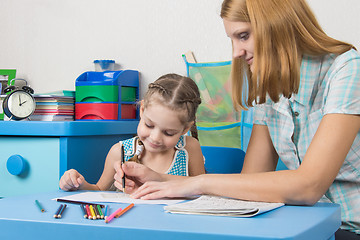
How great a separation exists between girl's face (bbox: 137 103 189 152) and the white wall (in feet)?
2.47

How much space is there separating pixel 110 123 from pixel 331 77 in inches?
39.6

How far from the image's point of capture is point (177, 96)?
1354 mm

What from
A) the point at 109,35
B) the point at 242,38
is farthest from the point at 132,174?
the point at 109,35

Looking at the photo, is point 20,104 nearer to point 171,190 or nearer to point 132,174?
point 132,174

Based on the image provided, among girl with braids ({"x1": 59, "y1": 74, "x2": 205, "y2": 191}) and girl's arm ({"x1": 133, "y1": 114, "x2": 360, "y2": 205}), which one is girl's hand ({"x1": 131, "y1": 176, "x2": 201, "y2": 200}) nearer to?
girl's arm ({"x1": 133, "y1": 114, "x2": 360, "y2": 205})

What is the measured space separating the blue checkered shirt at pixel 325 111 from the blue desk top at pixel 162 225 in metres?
0.36

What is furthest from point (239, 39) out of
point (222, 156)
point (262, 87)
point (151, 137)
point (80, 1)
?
point (80, 1)

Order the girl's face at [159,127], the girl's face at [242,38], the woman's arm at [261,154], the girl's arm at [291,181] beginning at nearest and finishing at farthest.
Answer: the girl's arm at [291,181]
the girl's face at [242,38]
the girl's face at [159,127]
the woman's arm at [261,154]

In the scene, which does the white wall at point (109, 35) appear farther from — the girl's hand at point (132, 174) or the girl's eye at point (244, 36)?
the girl's hand at point (132, 174)

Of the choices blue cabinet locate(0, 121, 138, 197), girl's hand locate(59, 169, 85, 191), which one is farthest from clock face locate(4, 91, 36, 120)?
girl's hand locate(59, 169, 85, 191)

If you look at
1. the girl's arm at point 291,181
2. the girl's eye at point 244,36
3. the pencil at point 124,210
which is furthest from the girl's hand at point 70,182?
the girl's eye at point 244,36

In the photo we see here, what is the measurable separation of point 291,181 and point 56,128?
1.00 meters

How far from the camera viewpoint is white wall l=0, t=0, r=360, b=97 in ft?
6.63

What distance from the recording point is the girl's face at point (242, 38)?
1187mm
